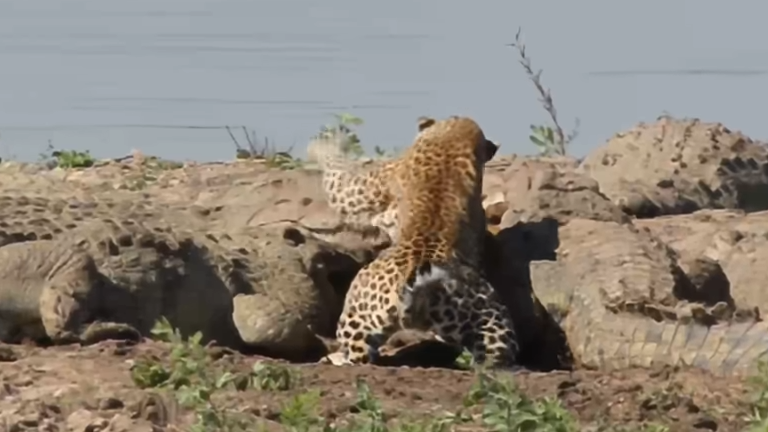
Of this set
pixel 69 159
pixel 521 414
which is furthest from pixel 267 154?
pixel 521 414

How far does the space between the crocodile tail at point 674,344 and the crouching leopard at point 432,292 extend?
1.21ft

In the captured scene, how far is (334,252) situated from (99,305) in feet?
4.25

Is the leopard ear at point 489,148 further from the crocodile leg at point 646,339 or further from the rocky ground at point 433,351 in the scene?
the crocodile leg at point 646,339

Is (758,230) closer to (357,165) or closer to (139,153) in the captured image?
(357,165)

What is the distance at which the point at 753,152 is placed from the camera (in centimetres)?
1119

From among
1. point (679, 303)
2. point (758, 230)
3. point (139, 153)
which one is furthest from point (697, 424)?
point (139, 153)

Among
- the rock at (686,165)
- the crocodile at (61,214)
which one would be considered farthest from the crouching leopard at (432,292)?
the rock at (686,165)

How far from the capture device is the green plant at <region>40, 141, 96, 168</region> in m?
11.6

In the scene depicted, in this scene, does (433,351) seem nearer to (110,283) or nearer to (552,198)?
(110,283)

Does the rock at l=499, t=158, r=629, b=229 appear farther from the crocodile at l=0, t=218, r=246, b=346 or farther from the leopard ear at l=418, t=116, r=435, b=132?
the crocodile at l=0, t=218, r=246, b=346

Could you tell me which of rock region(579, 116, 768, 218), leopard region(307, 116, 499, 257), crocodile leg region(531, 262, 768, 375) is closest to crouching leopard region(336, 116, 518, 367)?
leopard region(307, 116, 499, 257)

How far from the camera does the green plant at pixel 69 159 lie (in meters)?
11.6

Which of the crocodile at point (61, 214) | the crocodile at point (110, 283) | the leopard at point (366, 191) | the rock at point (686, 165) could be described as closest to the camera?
the crocodile at point (110, 283)

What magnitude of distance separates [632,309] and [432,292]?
0.74 meters
